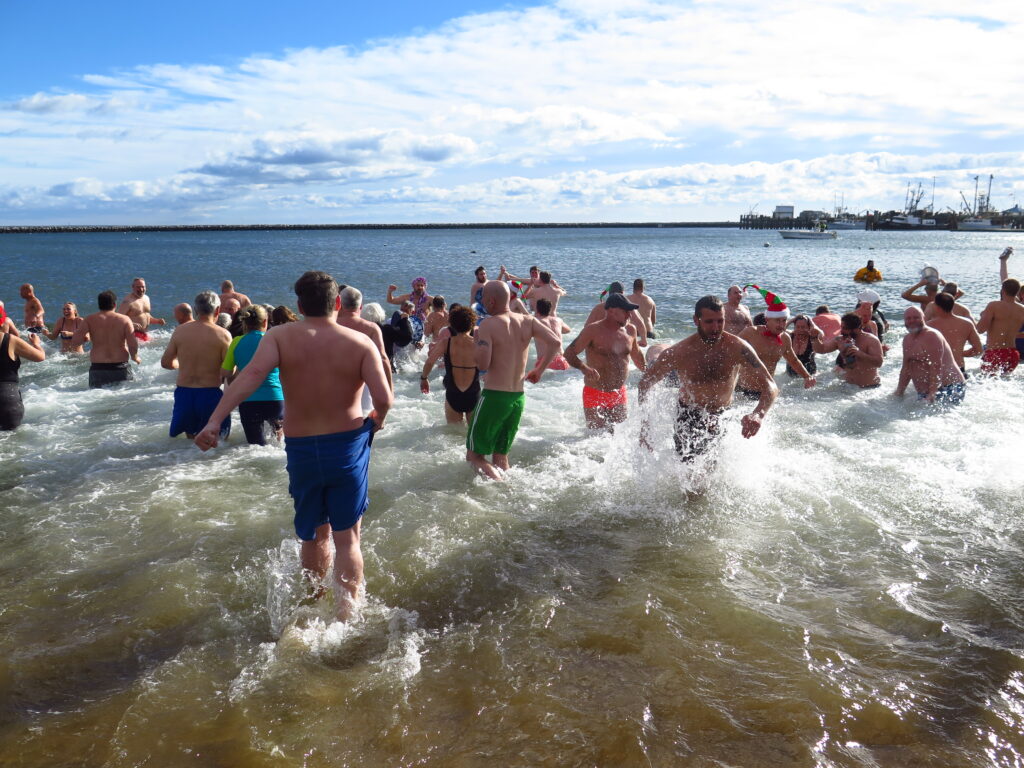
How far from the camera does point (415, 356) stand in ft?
41.2

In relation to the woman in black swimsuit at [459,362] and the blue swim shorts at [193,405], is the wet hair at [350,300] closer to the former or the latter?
the woman in black swimsuit at [459,362]

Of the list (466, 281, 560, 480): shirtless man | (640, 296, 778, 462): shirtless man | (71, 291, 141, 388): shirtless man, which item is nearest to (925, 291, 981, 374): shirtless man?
(640, 296, 778, 462): shirtless man

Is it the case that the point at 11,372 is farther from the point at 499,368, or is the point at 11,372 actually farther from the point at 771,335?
the point at 771,335

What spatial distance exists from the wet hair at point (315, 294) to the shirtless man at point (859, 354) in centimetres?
807

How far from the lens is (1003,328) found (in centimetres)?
991

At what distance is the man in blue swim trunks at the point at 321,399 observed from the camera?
3.46m

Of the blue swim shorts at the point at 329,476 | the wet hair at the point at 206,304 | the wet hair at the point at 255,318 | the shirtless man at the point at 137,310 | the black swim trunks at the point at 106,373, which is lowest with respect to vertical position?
the black swim trunks at the point at 106,373

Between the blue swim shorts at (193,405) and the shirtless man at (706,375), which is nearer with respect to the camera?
the shirtless man at (706,375)

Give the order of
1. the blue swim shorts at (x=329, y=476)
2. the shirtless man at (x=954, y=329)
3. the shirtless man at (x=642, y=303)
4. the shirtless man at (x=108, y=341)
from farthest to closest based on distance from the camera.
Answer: the shirtless man at (x=642, y=303) < the shirtless man at (x=108, y=341) < the shirtless man at (x=954, y=329) < the blue swim shorts at (x=329, y=476)

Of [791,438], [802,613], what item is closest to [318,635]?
[802,613]

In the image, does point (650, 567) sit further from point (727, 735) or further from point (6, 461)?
point (6, 461)

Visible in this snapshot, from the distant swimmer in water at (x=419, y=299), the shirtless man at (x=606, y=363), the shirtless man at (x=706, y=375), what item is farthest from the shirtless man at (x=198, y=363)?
the distant swimmer in water at (x=419, y=299)

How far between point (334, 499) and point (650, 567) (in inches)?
85.4

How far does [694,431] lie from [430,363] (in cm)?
277
